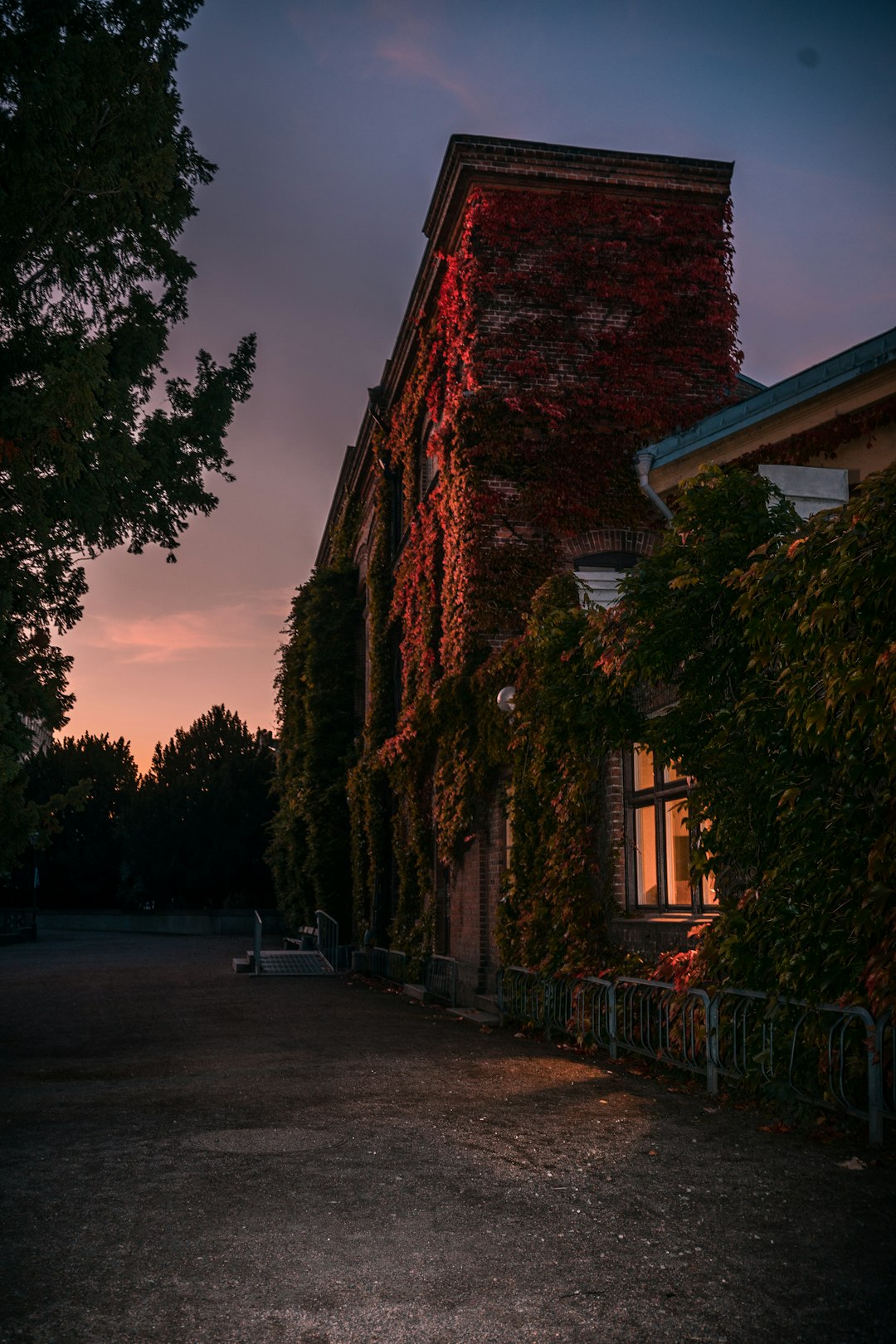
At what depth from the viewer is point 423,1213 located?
4.82 metres

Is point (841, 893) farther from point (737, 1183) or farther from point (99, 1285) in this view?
point (99, 1285)

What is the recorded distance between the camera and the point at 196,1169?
5.62 m

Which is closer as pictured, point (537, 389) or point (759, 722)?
point (759, 722)

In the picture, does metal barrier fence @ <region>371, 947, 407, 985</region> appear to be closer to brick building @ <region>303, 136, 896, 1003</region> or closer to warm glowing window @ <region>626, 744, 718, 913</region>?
brick building @ <region>303, 136, 896, 1003</region>

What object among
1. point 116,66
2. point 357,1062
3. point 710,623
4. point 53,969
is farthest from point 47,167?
point 53,969

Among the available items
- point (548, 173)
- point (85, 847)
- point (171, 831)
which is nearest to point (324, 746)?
point (548, 173)

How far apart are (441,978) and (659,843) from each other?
6.96 meters

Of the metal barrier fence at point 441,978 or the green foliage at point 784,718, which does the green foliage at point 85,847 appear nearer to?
the metal barrier fence at point 441,978

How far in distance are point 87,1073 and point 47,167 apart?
8.78 m

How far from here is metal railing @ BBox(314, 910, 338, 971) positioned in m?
23.9

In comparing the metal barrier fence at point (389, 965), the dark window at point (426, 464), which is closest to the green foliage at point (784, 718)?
the metal barrier fence at point (389, 965)

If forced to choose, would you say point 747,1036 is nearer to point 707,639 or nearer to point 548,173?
point 707,639

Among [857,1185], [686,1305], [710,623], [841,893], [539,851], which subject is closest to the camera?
[686,1305]

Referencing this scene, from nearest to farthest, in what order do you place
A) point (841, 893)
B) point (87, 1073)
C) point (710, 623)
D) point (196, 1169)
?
point (196, 1169) < point (841, 893) < point (710, 623) < point (87, 1073)
